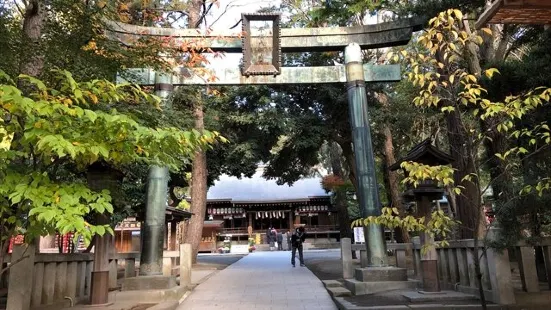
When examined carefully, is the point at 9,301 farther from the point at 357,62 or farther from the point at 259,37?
the point at 357,62

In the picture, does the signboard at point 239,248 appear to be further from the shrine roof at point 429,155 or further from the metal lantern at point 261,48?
the shrine roof at point 429,155

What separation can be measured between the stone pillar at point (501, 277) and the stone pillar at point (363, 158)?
9.59ft

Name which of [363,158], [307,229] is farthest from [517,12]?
[307,229]

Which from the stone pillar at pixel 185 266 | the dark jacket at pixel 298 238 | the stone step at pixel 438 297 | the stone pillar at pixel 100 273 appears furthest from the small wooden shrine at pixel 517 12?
the dark jacket at pixel 298 238

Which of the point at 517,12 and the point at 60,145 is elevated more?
the point at 517,12

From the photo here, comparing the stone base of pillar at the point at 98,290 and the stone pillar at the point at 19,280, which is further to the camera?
Result: the stone base of pillar at the point at 98,290

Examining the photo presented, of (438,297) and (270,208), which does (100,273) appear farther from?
(270,208)

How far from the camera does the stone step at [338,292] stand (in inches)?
354

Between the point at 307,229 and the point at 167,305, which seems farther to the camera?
the point at 307,229

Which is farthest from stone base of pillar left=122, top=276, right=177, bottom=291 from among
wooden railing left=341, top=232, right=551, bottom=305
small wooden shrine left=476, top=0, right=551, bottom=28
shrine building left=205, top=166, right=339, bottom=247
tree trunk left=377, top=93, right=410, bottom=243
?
shrine building left=205, top=166, right=339, bottom=247

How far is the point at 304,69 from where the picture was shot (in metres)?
11.0

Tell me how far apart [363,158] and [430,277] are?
10.2ft

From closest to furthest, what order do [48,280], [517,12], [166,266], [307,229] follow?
1. [517,12]
2. [48,280]
3. [166,266]
4. [307,229]

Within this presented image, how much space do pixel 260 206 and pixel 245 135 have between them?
73.0ft
